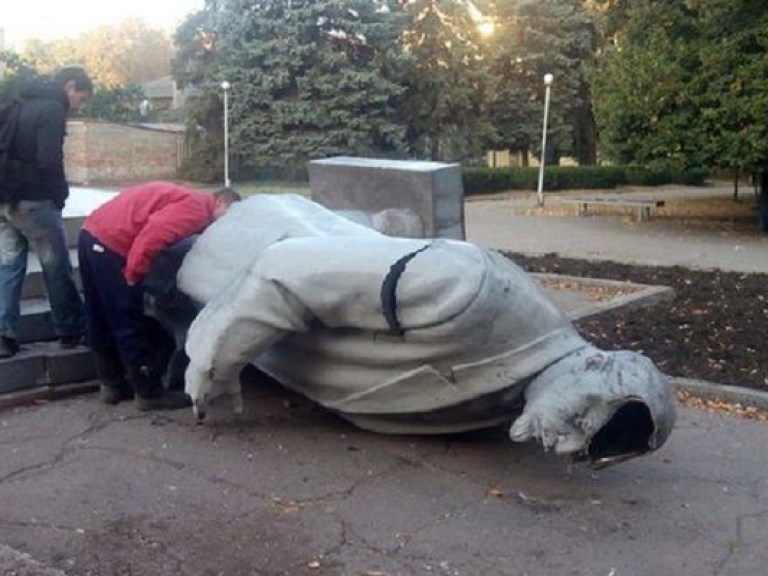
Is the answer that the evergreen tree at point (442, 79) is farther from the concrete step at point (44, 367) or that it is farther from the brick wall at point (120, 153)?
the concrete step at point (44, 367)

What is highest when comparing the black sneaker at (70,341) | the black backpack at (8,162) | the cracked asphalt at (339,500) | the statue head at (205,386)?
the black backpack at (8,162)

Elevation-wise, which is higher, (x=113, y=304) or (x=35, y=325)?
(x=113, y=304)

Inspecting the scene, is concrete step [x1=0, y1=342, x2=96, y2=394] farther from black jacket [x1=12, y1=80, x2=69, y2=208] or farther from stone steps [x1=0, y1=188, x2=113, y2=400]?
black jacket [x1=12, y1=80, x2=69, y2=208]

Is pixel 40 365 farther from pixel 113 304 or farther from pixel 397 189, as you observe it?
pixel 397 189

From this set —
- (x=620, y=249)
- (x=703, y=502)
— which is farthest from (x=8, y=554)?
(x=620, y=249)

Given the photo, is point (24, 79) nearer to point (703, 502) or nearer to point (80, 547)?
point (80, 547)

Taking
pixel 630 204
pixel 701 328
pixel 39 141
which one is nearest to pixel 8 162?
pixel 39 141

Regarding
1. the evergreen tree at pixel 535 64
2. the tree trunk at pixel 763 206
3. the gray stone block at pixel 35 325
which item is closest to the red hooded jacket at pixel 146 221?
the gray stone block at pixel 35 325

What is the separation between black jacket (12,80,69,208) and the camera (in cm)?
565

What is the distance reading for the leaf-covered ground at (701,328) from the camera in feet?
22.2

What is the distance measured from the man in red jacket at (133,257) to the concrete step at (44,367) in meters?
0.42

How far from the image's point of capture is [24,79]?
5.85 meters

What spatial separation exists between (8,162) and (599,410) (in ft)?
11.3

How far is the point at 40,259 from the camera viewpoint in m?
5.83
